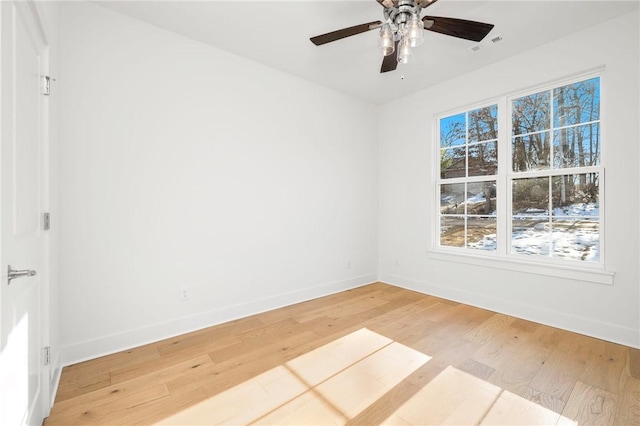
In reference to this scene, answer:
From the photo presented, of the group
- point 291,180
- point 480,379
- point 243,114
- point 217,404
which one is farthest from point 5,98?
point 480,379

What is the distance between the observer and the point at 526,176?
3158 millimetres

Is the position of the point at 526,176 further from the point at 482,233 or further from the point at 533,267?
the point at 533,267

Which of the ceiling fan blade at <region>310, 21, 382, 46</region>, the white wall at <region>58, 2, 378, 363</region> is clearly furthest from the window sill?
the ceiling fan blade at <region>310, 21, 382, 46</region>

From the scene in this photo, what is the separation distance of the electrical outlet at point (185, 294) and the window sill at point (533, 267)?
303 cm

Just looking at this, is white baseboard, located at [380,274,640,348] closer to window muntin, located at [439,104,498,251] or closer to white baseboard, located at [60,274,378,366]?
window muntin, located at [439,104,498,251]

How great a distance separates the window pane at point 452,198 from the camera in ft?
12.4

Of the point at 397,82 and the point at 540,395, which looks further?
the point at 397,82

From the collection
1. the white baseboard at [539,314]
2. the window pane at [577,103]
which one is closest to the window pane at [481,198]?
the window pane at [577,103]

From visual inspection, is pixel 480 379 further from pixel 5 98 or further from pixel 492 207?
pixel 5 98

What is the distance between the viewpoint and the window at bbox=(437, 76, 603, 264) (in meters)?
2.80

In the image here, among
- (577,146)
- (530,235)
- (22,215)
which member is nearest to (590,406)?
Answer: (530,235)

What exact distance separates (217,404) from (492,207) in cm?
343

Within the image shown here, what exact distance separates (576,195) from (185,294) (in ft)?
13.0

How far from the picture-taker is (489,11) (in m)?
2.40
